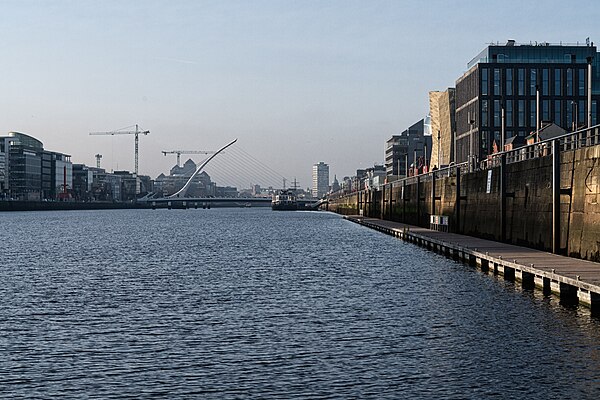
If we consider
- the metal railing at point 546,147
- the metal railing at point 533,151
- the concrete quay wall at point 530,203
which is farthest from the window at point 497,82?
the metal railing at point 546,147

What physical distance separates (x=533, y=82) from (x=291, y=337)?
461 feet

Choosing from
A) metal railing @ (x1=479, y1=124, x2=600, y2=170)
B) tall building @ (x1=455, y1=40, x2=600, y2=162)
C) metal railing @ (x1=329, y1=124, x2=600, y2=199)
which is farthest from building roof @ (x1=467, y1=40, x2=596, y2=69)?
metal railing @ (x1=479, y1=124, x2=600, y2=170)

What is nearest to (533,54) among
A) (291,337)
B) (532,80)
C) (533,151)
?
(532,80)

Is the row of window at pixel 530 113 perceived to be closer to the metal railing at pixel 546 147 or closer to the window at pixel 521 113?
the window at pixel 521 113

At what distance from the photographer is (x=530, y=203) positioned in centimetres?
5109

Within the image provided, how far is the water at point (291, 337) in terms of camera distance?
20.4m

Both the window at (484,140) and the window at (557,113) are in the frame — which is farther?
the window at (484,140)

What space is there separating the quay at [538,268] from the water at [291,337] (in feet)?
2.78

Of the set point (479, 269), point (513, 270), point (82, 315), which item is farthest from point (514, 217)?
point (82, 315)

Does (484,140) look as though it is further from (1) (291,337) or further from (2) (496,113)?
(1) (291,337)

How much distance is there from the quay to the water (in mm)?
847

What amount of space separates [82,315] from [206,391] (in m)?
12.9

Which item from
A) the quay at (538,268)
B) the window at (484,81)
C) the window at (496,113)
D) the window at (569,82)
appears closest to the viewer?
the quay at (538,268)

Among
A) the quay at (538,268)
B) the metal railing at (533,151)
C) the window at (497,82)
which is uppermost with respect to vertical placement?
the window at (497,82)
